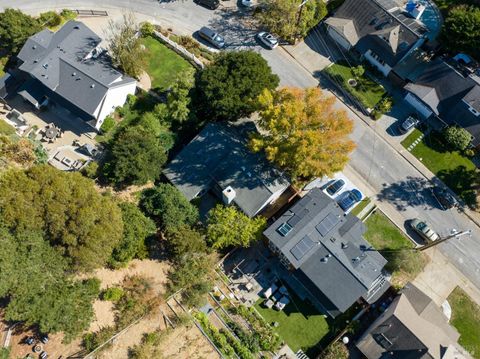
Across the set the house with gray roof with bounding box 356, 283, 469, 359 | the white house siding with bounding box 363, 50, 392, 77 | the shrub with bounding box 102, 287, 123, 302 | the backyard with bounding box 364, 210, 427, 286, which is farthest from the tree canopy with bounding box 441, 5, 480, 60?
the shrub with bounding box 102, 287, 123, 302

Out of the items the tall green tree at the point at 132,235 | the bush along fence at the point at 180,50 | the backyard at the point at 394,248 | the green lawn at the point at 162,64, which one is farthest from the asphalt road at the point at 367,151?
the tall green tree at the point at 132,235

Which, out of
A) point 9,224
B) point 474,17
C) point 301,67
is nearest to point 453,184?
point 474,17

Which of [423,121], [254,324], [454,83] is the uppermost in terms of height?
[454,83]

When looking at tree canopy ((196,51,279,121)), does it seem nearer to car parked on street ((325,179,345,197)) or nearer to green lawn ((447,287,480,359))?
car parked on street ((325,179,345,197))

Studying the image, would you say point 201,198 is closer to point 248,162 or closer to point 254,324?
point 248,162

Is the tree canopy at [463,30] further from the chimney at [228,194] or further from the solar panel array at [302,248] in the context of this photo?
the chimney at [228,194]
